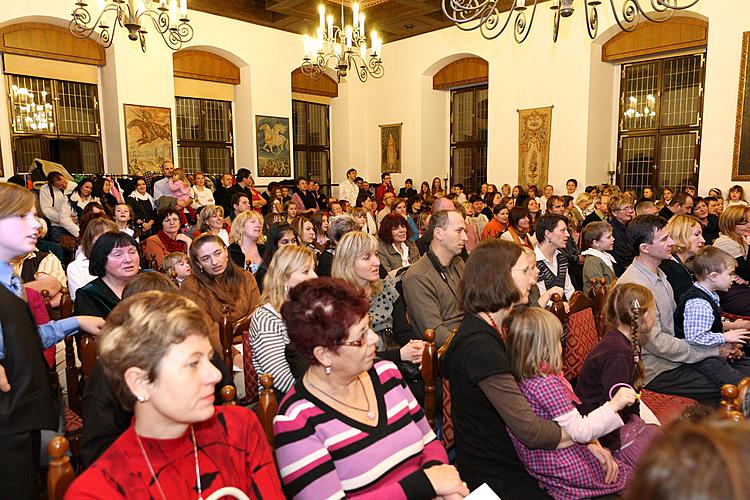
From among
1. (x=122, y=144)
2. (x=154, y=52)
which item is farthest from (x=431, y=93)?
(x=122, y=144)

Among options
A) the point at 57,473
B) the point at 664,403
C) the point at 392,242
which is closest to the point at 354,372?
the point at 57,473

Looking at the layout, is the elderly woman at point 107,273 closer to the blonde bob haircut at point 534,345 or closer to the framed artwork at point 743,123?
the blonde bob haircut at point 534,345

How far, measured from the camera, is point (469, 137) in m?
14.2

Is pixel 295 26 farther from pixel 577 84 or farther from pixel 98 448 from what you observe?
pixel 98 448

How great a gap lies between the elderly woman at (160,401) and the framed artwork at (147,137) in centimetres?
1091

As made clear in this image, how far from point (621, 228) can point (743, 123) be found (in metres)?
5.54

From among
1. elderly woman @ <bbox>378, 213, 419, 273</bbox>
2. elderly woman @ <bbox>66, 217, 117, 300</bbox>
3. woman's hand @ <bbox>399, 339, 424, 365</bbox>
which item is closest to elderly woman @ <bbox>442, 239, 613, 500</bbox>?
woman's hand @ <bbox>399, 339, 424, 365</bbox>

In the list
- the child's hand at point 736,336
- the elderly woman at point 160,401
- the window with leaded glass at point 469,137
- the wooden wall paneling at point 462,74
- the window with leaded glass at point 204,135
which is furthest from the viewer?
the window with leaded glass at point 469,137

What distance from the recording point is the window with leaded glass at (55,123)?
10.1 m

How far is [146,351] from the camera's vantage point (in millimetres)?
1342

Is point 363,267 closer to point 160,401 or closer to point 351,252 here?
point 351,252

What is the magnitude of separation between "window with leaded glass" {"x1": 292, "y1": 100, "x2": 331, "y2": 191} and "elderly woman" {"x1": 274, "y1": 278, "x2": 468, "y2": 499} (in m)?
13.6

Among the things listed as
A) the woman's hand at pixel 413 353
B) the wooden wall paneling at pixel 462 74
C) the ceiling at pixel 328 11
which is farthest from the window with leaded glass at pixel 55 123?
the woman's hand at pixel 413 353

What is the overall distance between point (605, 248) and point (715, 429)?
4295 millimetres
